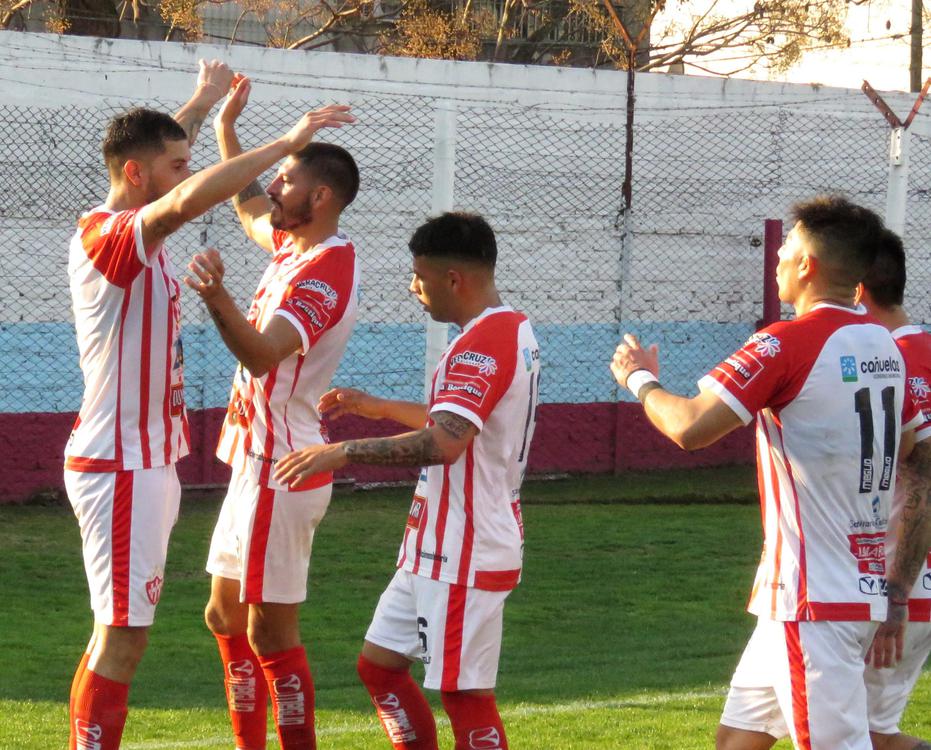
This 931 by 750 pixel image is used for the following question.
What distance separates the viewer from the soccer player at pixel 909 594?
4516mm

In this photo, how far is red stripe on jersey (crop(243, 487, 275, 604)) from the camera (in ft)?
16.7

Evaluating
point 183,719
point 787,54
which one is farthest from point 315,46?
point 183,719

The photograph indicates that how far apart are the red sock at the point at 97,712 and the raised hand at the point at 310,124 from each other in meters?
1.83

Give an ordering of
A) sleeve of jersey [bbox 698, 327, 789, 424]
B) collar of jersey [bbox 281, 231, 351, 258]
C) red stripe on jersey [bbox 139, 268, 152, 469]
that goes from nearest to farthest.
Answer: sleeve of jersey [bbox 698, 327, 789, 424] → red stripe on jersey [bbox 139, 268, 152, 469] → collar of jersey [bbox 281, 231, 351, 258]

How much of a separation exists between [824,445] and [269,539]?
2037mm

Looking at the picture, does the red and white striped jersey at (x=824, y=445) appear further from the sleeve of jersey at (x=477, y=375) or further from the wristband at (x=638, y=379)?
the sleeve of jersey at (x=477, y=375)

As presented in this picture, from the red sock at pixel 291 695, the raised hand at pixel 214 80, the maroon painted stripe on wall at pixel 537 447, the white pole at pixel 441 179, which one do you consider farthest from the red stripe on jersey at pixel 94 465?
the maroon painted stripe on wall at pixel 537 447

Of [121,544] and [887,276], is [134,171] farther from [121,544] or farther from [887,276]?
[887,276]

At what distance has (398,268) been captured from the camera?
1317cm

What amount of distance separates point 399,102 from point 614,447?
3.73m

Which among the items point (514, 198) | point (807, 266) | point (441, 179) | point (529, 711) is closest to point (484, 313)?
point (807, 266)

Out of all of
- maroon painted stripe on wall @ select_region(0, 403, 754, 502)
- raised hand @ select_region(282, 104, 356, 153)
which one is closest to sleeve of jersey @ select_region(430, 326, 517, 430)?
raised hand @ select_region(282, 104, 356, 153)

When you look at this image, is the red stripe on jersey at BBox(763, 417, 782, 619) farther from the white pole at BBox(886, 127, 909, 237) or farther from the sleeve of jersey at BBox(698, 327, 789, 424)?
the white pole at BBox(886, 127, 909, 237)

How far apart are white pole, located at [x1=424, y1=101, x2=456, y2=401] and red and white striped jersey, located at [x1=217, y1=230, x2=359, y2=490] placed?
19.5 ft
